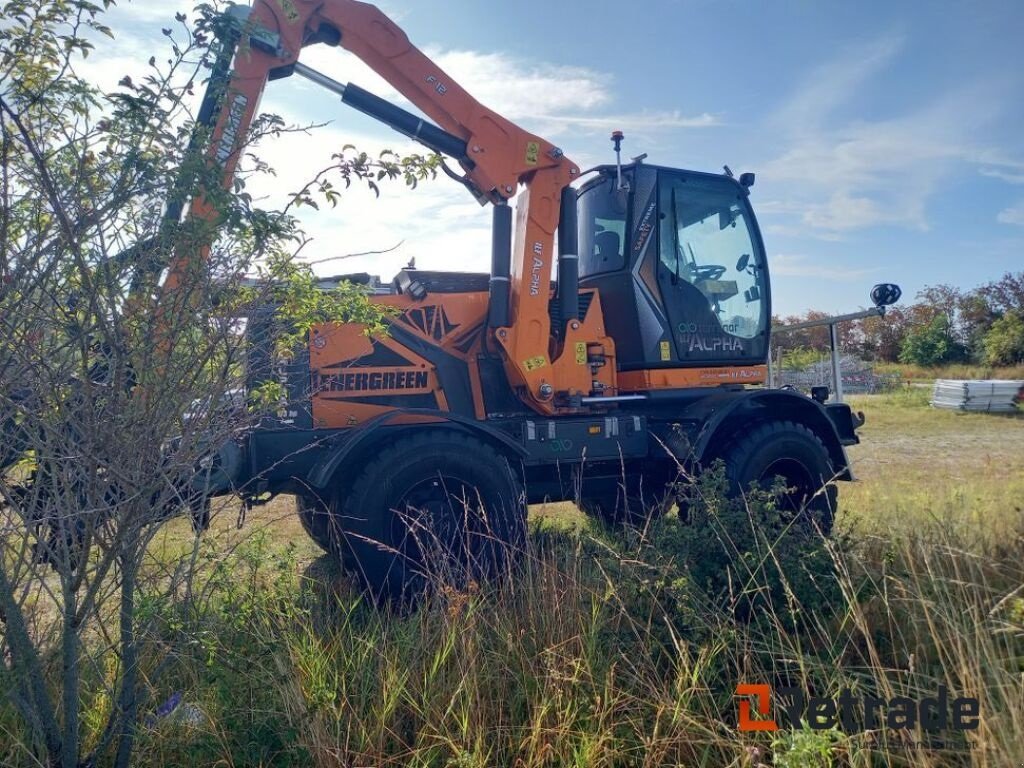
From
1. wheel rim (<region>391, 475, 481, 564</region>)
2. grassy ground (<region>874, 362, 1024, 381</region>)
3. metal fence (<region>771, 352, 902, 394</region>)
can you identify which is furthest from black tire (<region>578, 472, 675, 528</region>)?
grassy ground (<region>874, 362, 1024, 381</region>)

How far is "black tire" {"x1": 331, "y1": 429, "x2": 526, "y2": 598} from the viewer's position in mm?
4371

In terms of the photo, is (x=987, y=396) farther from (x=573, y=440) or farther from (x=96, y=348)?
(x=96, y=348)

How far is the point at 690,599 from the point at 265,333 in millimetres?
2291

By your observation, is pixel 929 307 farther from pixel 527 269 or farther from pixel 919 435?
pixel 527 269

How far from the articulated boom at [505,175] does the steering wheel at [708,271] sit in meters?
0.95

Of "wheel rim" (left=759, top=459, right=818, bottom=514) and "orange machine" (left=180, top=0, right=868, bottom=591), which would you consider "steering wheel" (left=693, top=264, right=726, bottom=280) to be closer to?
"orange machine" (left=180, top=0, right=868, bottom=591)

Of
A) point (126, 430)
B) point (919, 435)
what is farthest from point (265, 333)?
point (919, 435)

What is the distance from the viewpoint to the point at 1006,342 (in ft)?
97.5

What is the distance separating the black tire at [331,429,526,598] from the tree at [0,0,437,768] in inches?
68.9

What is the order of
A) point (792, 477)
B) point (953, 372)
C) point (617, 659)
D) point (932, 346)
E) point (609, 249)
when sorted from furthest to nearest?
1. point (932, 346)
2. point (953, 372)
3. point (609, 249)
4. point (792, 477)
5. point (617, 659)

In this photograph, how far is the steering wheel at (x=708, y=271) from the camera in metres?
5.99

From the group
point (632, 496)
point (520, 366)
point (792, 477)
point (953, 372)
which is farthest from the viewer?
point (953, 372)

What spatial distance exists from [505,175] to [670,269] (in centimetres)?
154

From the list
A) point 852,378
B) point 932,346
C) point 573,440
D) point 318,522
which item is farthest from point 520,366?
point 932,346
